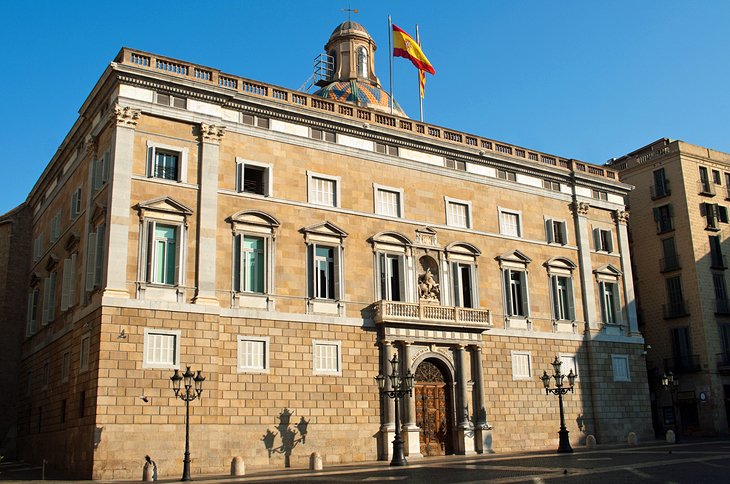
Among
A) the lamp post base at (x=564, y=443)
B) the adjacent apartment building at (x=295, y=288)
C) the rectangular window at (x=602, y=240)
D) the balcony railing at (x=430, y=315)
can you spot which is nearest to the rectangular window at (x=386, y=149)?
the adjacent apartment building at (x=295, y=288)

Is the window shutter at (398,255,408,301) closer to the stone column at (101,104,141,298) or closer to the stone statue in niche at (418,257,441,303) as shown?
the stone statue in niche at (418,257,441,303)

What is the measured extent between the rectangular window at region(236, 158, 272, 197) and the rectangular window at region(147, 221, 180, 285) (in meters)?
3.79

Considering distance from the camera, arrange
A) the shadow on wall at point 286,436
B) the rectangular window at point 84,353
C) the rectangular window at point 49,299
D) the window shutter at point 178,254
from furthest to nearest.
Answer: the rectangular window at point 49,299 → the shadow on wall at point 286,436 → the window shutter at point 178,254 → the rectangular window at point 84,353

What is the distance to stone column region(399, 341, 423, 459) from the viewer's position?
102 feet

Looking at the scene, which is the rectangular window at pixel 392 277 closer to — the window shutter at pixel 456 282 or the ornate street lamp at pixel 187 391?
the window shutter at pixel 456 282

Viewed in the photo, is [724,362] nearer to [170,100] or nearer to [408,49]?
[408,49]

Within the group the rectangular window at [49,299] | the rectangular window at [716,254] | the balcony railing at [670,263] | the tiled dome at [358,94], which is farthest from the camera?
the tiled dome at [358,94]

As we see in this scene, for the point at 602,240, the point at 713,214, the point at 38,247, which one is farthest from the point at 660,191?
the point at 38,247

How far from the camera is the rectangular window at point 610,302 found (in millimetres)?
40906

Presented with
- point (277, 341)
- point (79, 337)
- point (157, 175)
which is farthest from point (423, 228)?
point (79, 337)

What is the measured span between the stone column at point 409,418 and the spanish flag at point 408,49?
1747cm

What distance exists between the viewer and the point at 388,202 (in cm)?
3450

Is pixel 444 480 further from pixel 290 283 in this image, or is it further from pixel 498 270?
pixel 498 270

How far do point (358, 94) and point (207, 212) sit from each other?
2638 cm
